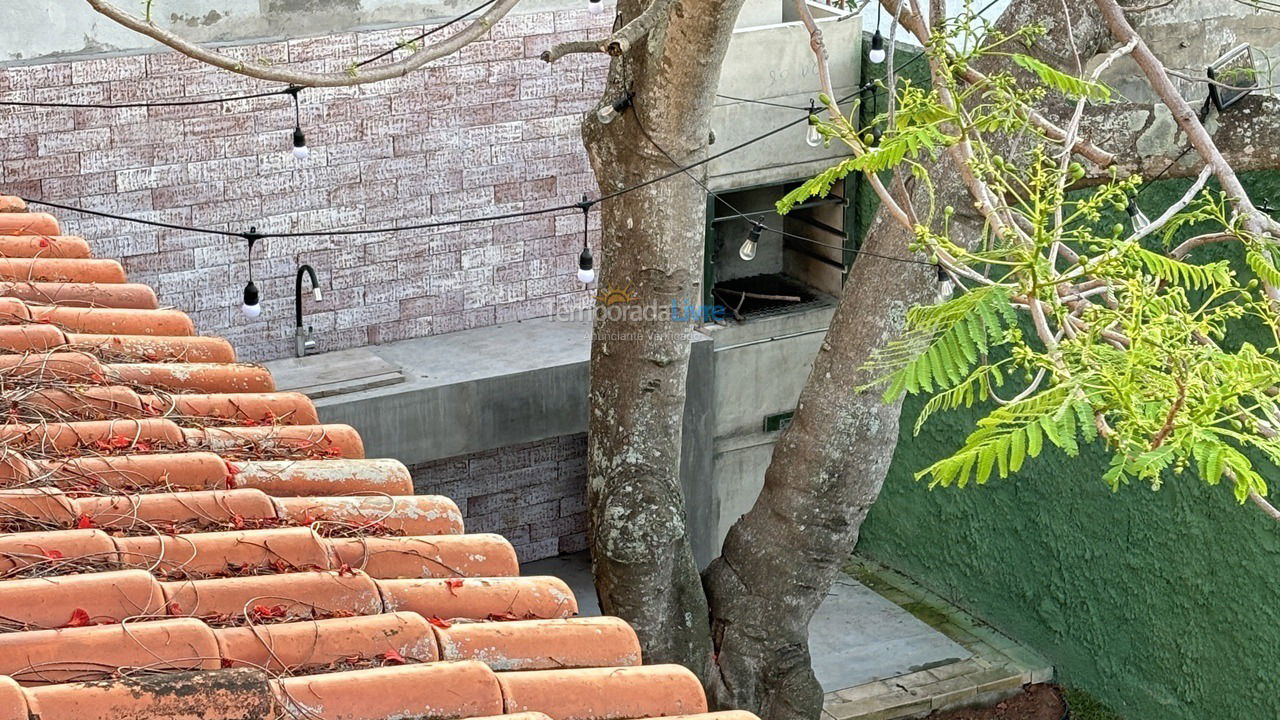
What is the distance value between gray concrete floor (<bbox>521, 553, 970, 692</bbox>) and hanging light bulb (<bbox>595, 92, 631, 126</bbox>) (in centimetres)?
429

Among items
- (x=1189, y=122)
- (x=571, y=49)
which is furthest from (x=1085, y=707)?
(x=1189, y=122)

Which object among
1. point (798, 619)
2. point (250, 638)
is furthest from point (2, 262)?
point (798, 619)

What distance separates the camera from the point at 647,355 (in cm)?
817

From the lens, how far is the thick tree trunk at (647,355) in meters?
7.79

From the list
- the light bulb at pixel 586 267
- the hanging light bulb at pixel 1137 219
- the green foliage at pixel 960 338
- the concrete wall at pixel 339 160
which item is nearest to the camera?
the green foliage at pixel 960 338

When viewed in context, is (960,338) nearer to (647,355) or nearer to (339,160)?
(647,355)

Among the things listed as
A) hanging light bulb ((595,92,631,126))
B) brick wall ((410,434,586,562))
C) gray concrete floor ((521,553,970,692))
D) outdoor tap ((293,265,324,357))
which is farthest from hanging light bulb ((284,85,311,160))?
gray concrete floor ((521,553,970,692))

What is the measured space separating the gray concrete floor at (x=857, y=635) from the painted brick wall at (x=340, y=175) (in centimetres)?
198

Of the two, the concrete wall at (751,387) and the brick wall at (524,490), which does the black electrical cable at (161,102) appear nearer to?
the brick wall at (524,490)

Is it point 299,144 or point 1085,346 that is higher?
point 1085,346

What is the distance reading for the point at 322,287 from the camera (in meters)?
10.3

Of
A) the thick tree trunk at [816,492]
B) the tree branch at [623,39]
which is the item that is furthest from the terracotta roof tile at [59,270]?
the thick tree trunk at [816,492]

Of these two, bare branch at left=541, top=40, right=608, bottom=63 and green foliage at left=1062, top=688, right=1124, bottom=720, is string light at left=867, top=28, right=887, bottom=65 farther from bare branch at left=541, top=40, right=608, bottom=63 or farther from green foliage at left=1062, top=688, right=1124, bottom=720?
green foliage at left=1062, top=688, right=1124, bottom=720

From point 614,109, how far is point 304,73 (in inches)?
113
